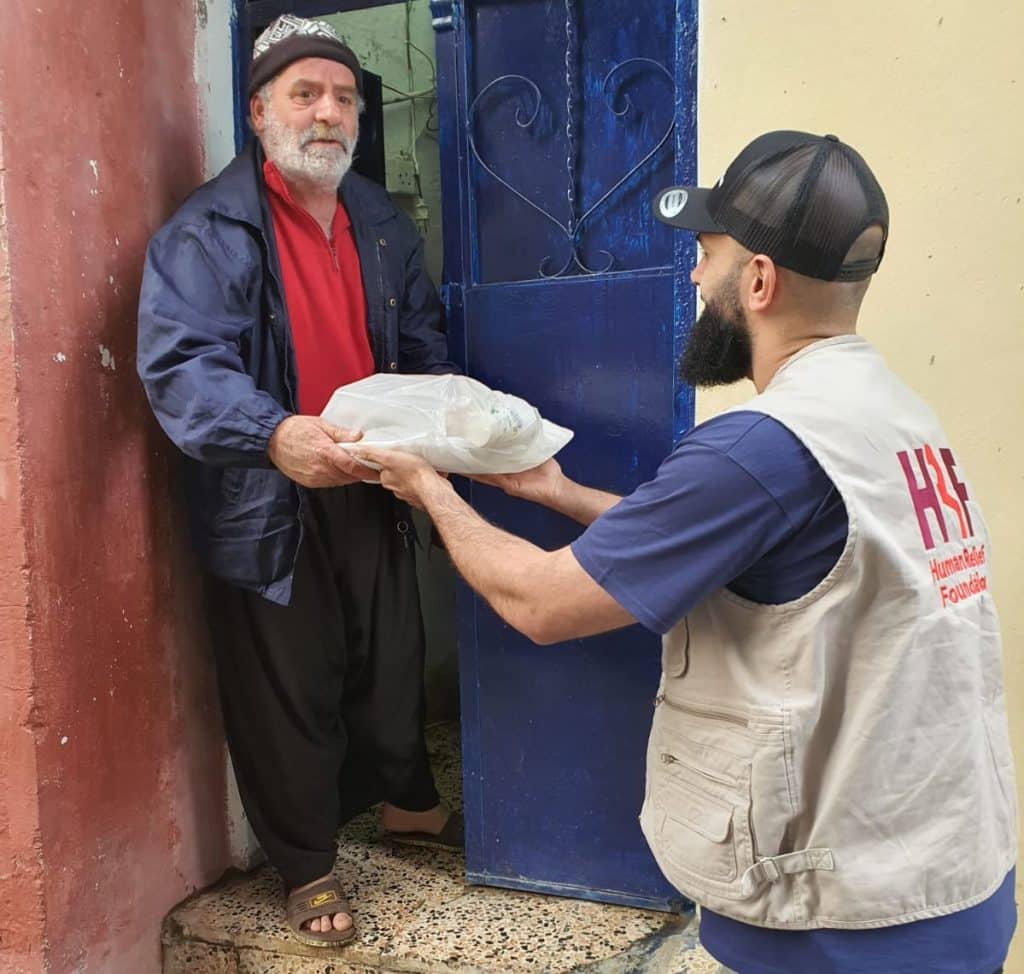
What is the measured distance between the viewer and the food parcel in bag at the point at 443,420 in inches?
68.6

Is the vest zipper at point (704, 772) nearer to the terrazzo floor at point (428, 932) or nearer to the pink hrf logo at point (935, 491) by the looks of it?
the pink hrf logo at point (935, 491)

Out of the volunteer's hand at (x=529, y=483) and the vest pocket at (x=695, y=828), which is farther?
the volunteer's hand at (x=529, y=483)

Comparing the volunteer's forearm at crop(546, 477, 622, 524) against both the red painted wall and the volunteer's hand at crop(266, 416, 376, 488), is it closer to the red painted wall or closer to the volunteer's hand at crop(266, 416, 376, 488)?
the volunteer's hand at crop(266, 416, 376, 488)

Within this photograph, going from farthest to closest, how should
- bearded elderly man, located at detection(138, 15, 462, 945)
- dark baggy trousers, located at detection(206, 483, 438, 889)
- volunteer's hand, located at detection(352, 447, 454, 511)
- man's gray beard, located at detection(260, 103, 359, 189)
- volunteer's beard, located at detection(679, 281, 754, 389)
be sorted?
dark baggy trousers, located at detection(206, 483, 438, 889)
man's gray beard, located at detection(260, 103, 359, 189)
bearded elderly man, located at detection(138, 15, 462, 945)
volunteer's hand, located at detection(352, 447, 454, 511)
volunteer's beard, located at detection(679, 281, 754, 389)

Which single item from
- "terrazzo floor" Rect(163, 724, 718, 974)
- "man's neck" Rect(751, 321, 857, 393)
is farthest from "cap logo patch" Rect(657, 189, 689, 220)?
"terrazzo floor" Rect(163, 724, 718, 974)

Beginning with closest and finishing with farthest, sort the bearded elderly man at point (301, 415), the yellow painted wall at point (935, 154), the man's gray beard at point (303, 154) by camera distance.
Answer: the yellow painted wall at point (935, 154)
the bearded elderly man at point (301, 415)
the man's gray beard at point (303, 154)

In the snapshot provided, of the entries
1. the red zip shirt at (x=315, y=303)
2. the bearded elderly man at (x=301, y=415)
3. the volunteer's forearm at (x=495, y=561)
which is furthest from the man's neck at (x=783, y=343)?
the red zip shirt at (x=315, y=303)

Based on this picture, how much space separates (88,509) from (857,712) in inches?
57.3

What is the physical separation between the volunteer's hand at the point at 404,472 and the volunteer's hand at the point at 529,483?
24cm

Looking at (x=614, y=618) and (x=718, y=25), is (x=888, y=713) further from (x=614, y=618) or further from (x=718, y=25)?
(x=718, y=25)

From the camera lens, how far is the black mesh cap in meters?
1.29

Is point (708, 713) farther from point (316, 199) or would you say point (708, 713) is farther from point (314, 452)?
point (316, 199)

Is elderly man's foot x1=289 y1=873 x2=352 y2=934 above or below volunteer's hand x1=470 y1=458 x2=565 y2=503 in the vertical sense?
below

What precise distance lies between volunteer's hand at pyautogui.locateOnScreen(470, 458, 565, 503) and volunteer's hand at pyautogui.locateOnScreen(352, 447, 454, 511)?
241 mm
